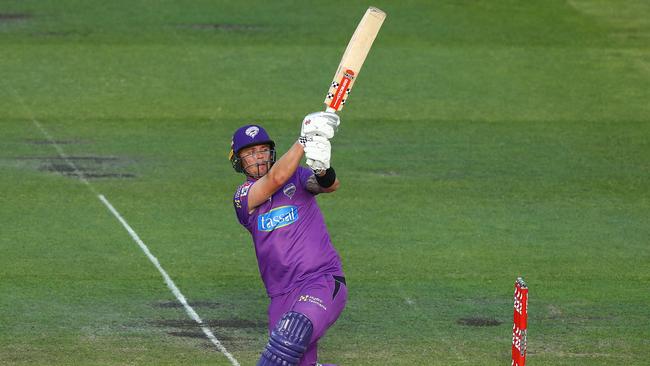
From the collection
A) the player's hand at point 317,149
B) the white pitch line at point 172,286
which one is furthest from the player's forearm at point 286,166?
the white pitch line at point 172,286

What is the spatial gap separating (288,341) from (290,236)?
84 centimetres

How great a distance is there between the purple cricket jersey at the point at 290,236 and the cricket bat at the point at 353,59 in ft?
2.04

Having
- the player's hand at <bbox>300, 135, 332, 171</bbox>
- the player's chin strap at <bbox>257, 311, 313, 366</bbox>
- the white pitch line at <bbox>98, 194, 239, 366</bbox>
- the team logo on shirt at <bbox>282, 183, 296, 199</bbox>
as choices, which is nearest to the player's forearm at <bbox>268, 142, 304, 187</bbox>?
the player's hand at <bbox>300, 135, 332, 171</bbox>

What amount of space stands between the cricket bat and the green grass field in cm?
300

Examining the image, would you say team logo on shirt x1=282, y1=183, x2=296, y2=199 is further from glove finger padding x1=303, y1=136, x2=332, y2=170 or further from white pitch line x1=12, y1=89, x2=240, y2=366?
white pitch line x1=12, y1=89, x2=240, y2=366

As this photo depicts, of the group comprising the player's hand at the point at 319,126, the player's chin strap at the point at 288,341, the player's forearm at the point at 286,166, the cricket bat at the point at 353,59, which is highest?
the cricket bat at the point at 353,59

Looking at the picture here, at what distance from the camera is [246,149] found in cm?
977

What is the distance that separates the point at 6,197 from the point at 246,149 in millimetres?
7286

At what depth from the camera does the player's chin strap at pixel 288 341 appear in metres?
9.19

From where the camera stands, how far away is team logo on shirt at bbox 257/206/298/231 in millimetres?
9656

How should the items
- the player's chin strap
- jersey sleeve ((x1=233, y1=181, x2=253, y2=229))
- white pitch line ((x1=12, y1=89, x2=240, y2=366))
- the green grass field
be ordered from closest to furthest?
the player's chin strap
jersey sleeve ((x1=233, y1=181, x2=253, y2=229))
white pitch line ((x1=12, y1=89, x2=240, y2=366))
the green grass field

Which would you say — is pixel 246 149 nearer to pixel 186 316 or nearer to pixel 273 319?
pixel 273 319

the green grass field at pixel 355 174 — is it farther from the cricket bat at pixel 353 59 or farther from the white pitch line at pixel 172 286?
the cricket bat at pixel 353 59

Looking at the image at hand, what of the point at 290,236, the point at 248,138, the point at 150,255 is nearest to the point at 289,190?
the point at 290,236
